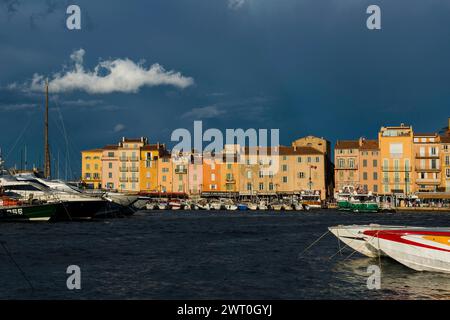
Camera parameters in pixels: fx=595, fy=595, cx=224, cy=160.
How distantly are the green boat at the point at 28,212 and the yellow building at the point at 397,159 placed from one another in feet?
271

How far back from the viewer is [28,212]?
57.9 metres

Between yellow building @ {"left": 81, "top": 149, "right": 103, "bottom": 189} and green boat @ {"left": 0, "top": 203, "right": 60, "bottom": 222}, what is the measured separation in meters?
88.1

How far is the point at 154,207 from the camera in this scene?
12312cm

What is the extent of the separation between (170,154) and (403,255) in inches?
4793

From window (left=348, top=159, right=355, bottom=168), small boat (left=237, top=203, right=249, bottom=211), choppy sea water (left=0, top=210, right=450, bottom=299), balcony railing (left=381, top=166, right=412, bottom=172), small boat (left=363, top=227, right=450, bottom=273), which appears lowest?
small boat (left=237, top=203, right=249, bottom=211)

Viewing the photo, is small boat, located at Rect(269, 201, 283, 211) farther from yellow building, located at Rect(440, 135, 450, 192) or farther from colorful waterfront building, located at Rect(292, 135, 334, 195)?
yellow building, located at Rect(440, 135, 450, 192)

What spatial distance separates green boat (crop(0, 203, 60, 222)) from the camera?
57.6 m

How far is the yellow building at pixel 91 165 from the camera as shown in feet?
482

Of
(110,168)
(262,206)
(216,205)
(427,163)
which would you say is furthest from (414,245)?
(110,168)

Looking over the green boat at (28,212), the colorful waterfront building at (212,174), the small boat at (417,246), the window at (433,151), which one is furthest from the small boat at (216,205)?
the small boat at (417,246)

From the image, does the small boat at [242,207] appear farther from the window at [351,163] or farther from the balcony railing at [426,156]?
the balcony railing at [426,156]

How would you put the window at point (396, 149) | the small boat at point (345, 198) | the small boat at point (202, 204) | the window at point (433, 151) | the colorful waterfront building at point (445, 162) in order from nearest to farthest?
the small boat at point (345, 198) < the small boat at point (202, 204) < the colorful waterfront building at point (445, 162) < the window at point (433, 151) < the window at point (396, 149)

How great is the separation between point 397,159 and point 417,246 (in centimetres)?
10184

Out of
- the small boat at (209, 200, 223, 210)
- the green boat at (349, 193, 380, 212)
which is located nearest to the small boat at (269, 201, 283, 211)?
the small boat at (209, 200, 223, 210)
